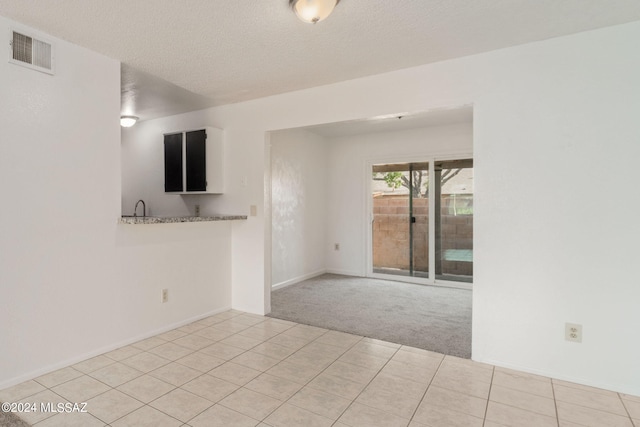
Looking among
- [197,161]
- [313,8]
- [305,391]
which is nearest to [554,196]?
[313,8]

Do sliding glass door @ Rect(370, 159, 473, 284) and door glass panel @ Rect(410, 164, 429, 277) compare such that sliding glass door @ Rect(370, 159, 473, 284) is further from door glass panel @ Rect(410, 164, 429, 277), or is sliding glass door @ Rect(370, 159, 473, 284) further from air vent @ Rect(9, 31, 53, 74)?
air vent @ Rect(9, 31, 53, 74)

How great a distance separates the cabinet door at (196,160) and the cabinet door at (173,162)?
6.0 inches

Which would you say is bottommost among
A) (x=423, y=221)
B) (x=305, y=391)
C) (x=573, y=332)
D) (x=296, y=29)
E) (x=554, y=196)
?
(x=305, y=391)

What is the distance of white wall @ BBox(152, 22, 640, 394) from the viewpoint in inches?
83.9

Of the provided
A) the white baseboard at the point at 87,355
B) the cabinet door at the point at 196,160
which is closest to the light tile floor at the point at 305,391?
the white baseboard at the point at 87,355

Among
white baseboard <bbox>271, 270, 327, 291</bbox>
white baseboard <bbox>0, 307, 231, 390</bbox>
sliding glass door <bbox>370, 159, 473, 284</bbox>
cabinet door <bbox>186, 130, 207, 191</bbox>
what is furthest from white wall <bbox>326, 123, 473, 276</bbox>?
white baseboard <bbox>0, 307, 231, 390</bbox>

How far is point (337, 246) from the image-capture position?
5.83 m

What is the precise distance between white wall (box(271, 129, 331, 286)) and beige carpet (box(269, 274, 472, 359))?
34 centimetres

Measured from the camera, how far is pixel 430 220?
5051mm

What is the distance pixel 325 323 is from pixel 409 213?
8.44 ft

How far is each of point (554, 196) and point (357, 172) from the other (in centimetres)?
350

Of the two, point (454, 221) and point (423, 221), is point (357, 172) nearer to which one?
point (423, 221)

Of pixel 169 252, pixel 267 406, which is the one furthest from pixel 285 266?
pixel 267 406

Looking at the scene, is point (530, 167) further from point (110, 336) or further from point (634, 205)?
point (110, 336)
